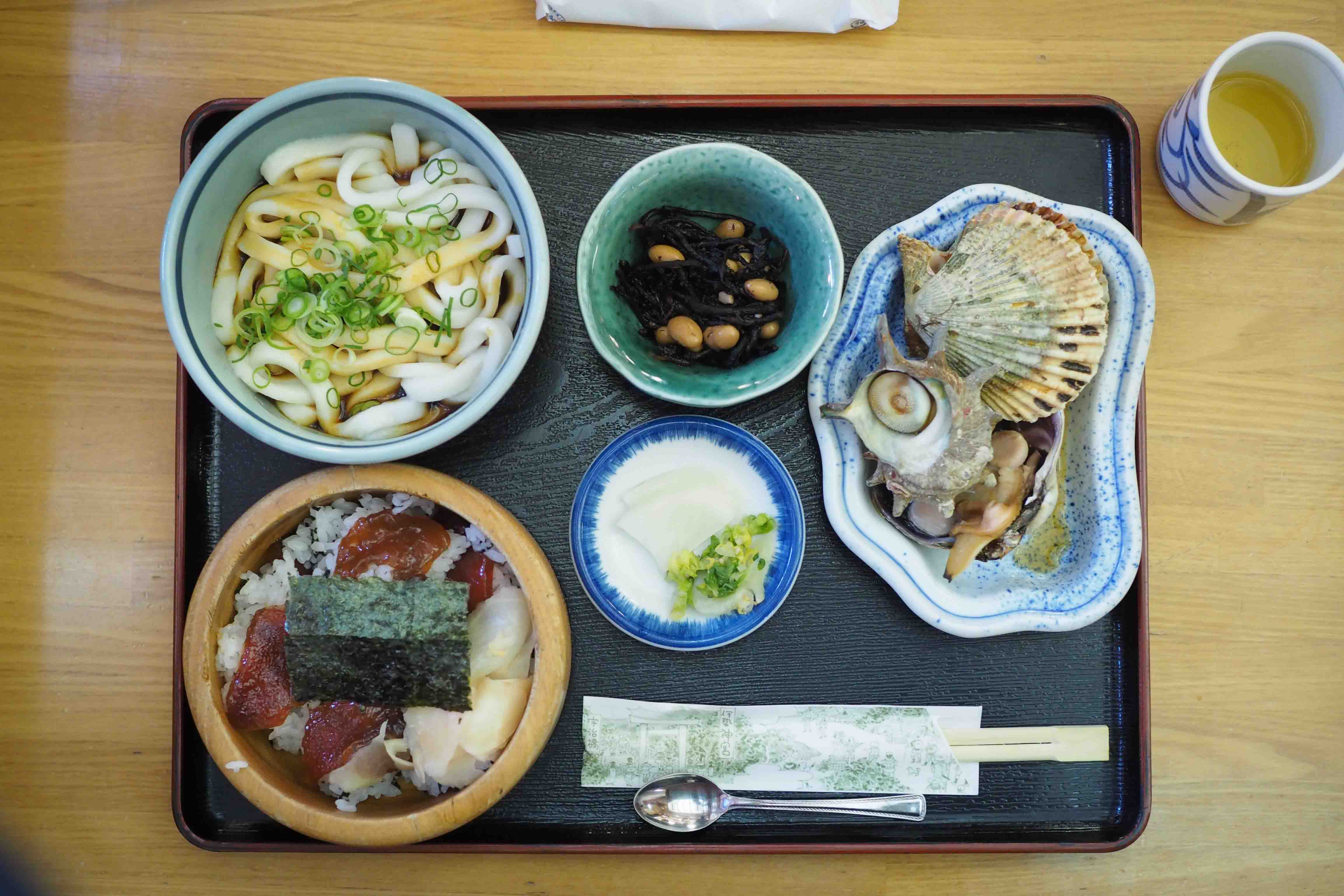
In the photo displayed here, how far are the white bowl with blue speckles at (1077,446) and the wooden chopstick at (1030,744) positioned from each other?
0.19 meters

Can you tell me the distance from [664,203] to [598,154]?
0.18 metres

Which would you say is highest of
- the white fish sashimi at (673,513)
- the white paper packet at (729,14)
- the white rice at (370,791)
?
the white paper packet at (729,14)

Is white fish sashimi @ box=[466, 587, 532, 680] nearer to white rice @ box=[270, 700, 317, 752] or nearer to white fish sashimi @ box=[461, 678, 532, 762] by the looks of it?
white fish sashimi @ box=[461, 678, 532, 762]

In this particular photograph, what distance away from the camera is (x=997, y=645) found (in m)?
1.46

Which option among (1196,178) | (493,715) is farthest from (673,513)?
(1196,178)

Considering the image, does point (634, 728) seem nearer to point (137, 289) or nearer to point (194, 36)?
point (137, 289)

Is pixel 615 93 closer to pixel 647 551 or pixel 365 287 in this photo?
pixel 365 287

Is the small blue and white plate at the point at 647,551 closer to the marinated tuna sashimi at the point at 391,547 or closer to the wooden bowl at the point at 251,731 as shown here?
the wooden bowl at the point at 251,731

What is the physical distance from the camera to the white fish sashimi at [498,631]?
131cm

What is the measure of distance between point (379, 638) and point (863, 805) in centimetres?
82

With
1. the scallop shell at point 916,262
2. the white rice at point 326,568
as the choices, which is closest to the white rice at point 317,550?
the white rice at point 326,568

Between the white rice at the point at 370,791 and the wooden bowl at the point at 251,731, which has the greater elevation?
the wooden bowl at the point at 251,731

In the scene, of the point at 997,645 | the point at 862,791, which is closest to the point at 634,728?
the point at 862,791

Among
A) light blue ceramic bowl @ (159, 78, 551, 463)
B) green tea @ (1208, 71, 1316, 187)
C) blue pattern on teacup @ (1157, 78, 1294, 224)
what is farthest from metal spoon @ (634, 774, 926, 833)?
green tea @ (1208, 71, 1316, 187)
